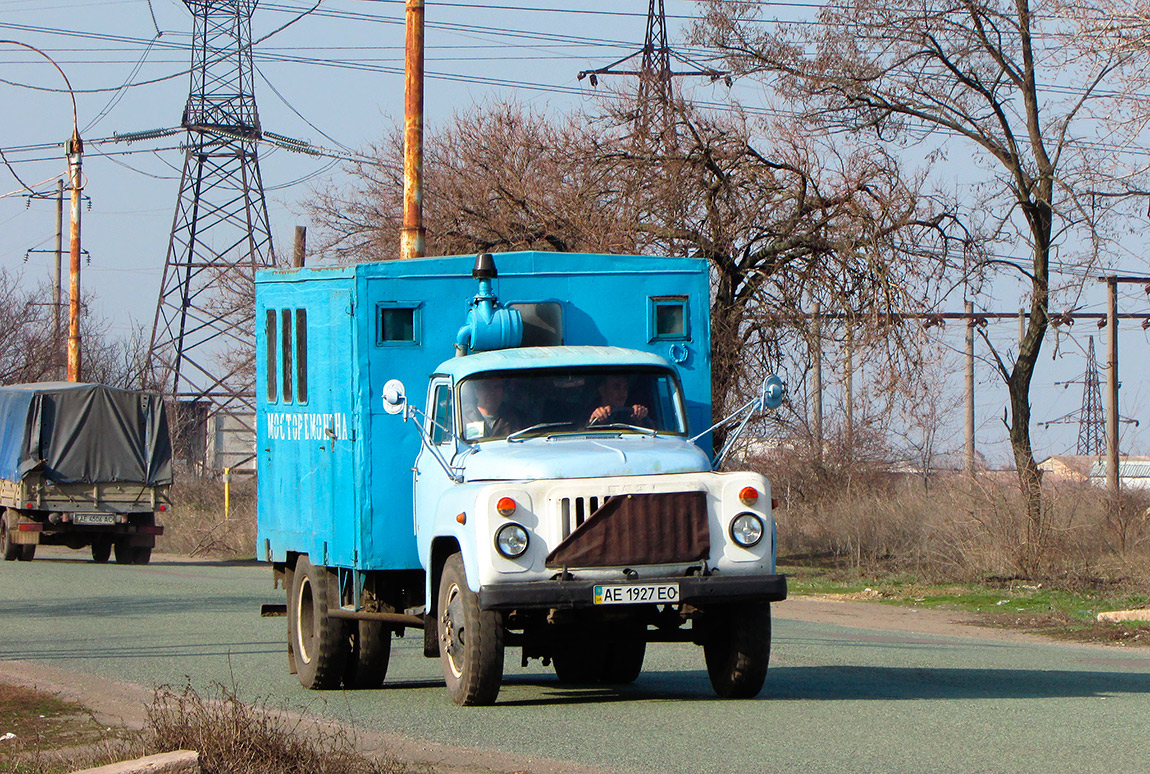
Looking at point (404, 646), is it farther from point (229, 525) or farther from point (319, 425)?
point (229, 525)

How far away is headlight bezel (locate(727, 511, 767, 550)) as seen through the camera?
30.1 feet

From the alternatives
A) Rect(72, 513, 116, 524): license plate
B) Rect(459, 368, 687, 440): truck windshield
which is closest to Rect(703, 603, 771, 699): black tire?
Rect(459, 368, 687, 440): truck windshield

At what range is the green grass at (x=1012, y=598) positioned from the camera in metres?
17.2

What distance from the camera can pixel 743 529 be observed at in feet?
30.2

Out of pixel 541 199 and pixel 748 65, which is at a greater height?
pixel 748 65

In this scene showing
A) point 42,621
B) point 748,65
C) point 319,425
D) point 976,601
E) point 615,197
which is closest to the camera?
point 319,425

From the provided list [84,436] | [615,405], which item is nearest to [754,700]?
[615,405]

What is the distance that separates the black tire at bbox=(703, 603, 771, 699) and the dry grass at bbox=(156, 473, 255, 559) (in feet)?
79.0

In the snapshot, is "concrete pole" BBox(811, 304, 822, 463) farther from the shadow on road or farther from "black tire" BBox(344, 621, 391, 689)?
"black tire" BBox(344, 621, 391, 689)

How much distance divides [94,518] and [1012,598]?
17.3 m

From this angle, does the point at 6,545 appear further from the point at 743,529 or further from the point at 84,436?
the point at 743,529

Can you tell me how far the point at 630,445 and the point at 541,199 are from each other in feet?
55.5

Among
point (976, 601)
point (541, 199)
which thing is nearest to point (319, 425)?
point (976, 601)

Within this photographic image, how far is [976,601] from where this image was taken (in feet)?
68.7
